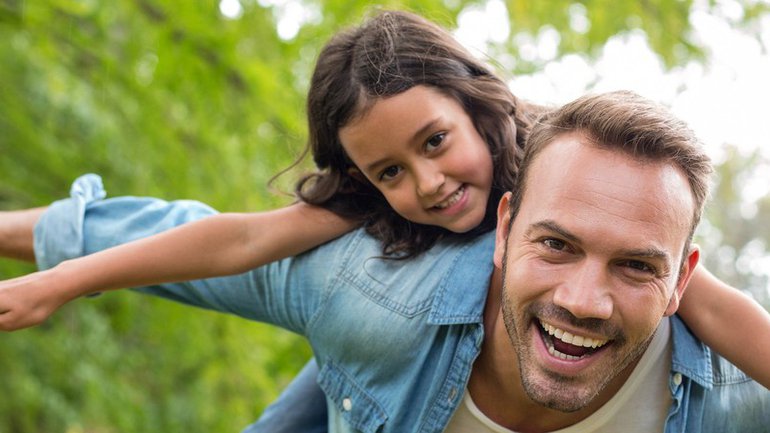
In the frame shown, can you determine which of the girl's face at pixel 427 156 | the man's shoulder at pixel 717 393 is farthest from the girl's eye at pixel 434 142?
the man's shoulder at pixel 717 393

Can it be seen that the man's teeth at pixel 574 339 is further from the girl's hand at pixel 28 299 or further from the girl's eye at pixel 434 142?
the girl's hand at pixel 28 299

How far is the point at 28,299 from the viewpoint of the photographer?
2.07m

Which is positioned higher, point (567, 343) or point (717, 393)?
point (567, 343)

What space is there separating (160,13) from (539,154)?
2029 mm

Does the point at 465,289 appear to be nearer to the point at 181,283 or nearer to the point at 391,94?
the point at 391,94

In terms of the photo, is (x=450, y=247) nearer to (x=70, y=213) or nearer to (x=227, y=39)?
(x=70, y=213)

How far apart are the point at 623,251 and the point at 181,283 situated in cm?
121

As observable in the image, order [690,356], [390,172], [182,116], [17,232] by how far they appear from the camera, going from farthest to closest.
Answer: [182,116] → [17,232] → [390,172] → [690,356]

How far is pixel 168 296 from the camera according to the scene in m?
2.61

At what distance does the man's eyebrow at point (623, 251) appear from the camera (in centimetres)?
184

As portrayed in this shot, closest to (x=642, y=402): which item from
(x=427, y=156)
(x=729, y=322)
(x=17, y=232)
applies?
(x=729, y=322)

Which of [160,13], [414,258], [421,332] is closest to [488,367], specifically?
[421,332]

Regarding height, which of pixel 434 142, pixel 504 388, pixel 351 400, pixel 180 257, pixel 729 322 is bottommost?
pixel 351 400

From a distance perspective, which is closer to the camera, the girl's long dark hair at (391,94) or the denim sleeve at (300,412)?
the girl's long dark hair at (391,94)
